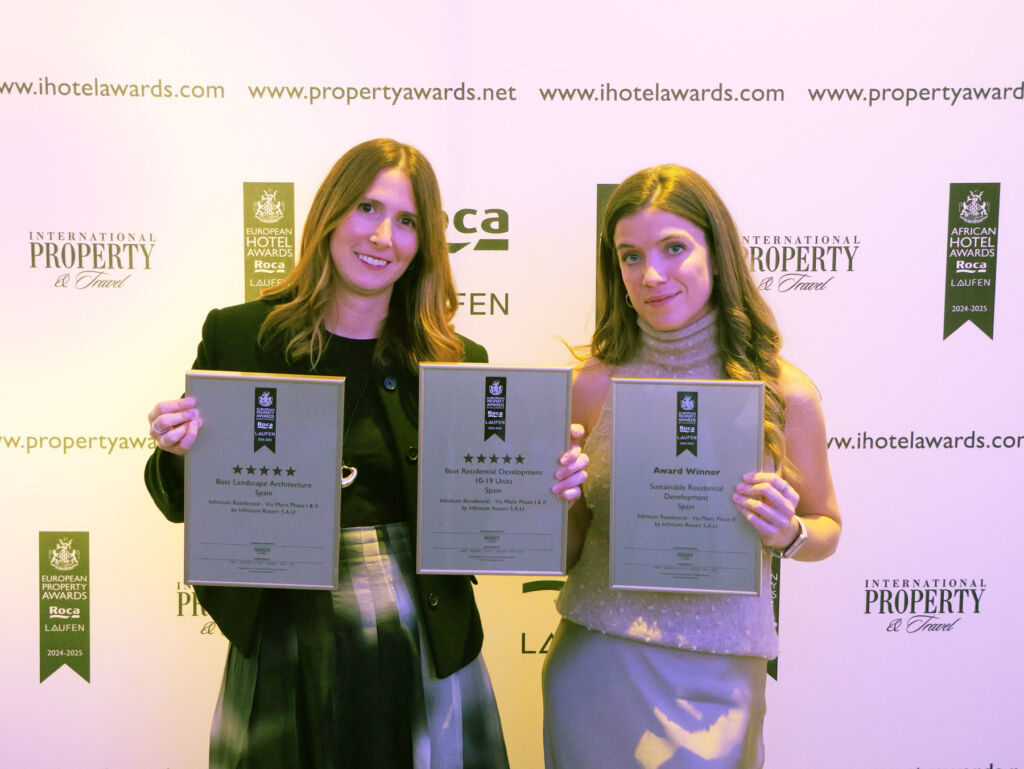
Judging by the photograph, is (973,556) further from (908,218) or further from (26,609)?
(26,609)

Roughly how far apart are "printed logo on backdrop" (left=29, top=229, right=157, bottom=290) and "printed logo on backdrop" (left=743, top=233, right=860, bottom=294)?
1.84 meters

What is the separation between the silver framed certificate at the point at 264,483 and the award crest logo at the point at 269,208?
3.78 feet

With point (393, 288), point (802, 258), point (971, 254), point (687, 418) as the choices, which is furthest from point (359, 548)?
point (971, 254)

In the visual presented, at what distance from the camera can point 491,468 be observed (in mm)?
1619

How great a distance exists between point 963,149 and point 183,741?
10.1 ft

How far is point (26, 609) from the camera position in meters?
2.67

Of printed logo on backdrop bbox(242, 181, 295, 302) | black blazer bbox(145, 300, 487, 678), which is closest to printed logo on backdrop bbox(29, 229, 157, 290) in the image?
printed logo on backdrop bbox(242, 181, 295, 302)

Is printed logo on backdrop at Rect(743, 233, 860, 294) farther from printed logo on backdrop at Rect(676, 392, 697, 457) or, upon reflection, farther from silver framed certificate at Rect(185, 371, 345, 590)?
silver framed certificate at Rect(185, 371, 345, 590)

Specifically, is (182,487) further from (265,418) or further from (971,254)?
(971,254)

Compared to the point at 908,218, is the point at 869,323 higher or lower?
lower

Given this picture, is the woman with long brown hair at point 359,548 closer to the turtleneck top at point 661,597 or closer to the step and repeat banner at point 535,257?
the turtleneck top at point 661,597

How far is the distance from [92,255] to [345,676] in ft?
5.32

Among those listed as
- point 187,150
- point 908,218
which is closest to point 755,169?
point 908,218

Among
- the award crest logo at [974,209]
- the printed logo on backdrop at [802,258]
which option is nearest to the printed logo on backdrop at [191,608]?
the printed logo on backdrop at [802,258]
